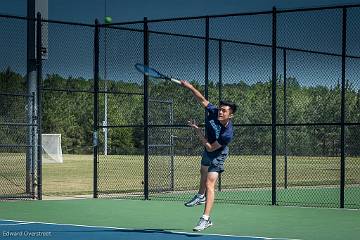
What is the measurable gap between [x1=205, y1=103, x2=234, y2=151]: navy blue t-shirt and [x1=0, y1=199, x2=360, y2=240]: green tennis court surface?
1.41 metres

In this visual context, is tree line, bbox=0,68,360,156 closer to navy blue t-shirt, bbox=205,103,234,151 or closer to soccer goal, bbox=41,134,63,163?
soccer goal, bbox=41,134,63,163

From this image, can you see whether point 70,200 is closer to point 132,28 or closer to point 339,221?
point 132,28

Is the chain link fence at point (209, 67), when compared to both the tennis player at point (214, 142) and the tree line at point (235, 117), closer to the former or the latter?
the tree line at point (235, 117)

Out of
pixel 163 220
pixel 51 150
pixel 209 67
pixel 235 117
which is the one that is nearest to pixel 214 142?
pixel 163 220

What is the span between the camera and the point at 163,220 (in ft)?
48.0

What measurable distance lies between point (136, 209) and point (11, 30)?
250 inches

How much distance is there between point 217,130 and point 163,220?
9.08ft

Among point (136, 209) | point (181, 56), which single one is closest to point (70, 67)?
point (181, 56)

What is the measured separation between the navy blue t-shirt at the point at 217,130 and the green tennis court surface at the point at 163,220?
4.61 ft

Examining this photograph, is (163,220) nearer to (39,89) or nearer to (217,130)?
(217,130)

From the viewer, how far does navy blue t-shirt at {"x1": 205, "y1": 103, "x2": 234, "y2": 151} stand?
41.1 feet

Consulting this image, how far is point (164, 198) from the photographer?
19.6 metres

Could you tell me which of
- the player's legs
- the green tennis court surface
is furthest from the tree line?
the player's legs

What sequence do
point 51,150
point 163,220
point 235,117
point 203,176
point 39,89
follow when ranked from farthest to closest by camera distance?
point 51,150, point 235,117, point 39,89, point 163,220, point 203,176
